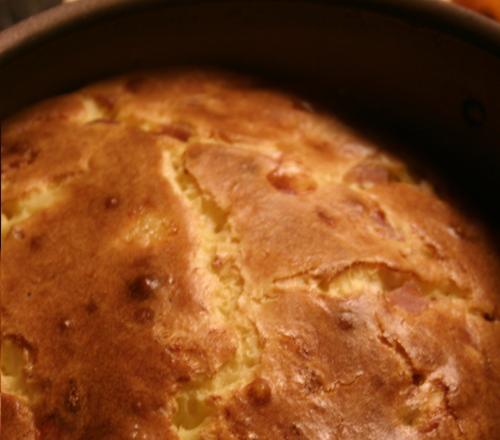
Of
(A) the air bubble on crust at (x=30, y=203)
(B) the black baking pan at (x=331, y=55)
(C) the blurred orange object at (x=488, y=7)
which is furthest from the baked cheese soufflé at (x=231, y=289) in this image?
(C) the blurred orange object at (x=488, y=7)

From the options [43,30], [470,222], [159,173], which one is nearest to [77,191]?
[159,173]

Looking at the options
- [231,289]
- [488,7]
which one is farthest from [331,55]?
[231,289]

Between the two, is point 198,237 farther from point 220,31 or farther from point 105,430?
point 220,31

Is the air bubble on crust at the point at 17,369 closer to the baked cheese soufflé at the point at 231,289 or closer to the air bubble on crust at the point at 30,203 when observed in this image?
the baked cheese soufflé at the point at 231,289

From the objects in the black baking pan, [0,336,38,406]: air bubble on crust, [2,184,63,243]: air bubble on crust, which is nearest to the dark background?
the black baking pan

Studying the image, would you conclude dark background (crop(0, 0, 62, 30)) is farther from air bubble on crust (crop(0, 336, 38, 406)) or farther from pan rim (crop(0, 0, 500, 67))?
air bubble on crust (crop(0, 336, 38, 406))

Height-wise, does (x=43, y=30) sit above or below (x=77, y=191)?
above

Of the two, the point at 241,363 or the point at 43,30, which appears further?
the point at 43,30

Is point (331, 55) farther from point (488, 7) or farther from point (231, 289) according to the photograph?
point (231, 289)
